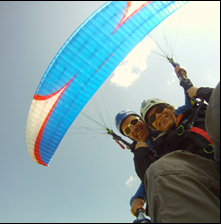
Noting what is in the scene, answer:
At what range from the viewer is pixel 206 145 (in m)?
1.74

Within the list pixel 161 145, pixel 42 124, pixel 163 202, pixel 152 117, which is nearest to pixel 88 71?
pixel 42 124

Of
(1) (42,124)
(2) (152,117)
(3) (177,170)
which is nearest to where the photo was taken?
(3) (177,170)

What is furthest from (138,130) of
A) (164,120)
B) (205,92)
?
(205,92)

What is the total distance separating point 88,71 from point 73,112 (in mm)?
1951

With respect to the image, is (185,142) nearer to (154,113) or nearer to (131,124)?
(154,113)

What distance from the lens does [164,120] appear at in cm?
276

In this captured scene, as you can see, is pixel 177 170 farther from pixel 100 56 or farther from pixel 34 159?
pixel 34 159

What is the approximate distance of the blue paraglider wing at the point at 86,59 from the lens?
17.7 ft

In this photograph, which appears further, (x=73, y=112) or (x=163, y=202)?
(x=73, y=112)

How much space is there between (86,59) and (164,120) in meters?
4.33

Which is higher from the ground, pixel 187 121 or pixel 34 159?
pixel 187 121

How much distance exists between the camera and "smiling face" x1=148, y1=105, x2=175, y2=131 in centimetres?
272

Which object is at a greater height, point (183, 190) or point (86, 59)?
point (86, 59)

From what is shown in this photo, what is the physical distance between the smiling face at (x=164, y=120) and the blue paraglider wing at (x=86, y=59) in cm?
410
